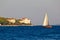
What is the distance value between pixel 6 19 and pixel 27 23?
33.1 feet

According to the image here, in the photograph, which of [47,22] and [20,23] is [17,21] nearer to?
[20,23]

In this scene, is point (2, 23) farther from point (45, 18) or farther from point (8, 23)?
point (45, 18)

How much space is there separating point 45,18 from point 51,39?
46886mm

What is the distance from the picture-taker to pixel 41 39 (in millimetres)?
42469

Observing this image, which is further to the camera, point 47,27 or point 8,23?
point 8,23

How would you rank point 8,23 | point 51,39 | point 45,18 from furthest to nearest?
1. point 8,23
2. point 45,18
3. point 51,39

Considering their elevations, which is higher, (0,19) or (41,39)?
(0,19)

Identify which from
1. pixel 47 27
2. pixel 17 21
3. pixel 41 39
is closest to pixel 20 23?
pixel 17 21

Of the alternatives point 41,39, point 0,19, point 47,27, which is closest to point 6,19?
point 0,19

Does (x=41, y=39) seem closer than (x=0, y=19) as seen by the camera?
Yes

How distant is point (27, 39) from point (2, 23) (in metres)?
94.2

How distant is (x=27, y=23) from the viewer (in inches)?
5428

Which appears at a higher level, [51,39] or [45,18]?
[45,18]

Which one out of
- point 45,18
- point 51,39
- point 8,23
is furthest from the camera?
point 8,23
